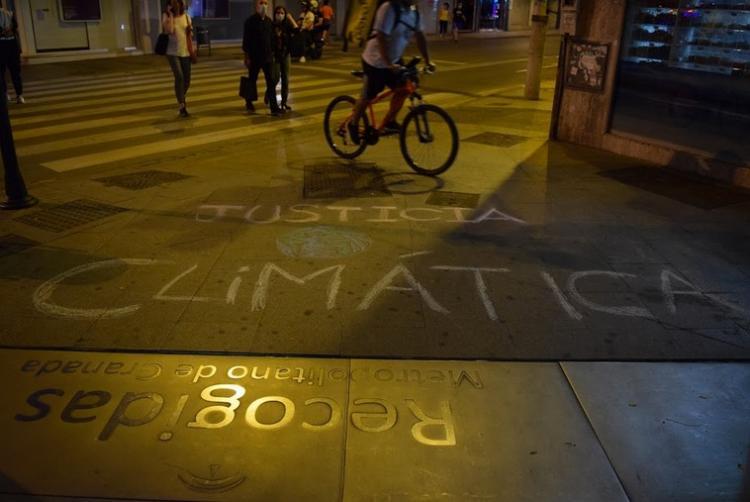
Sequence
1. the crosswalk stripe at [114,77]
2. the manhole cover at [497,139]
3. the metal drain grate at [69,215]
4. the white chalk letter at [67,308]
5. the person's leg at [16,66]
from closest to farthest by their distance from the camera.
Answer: the white chalk letter at [67,308], the metal drain grate at [69,215], the manhole cover at [497,139], the person's leg at [16,66], the crosswalk stripe at [114,77]

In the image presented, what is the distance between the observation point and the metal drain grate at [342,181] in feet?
23.2

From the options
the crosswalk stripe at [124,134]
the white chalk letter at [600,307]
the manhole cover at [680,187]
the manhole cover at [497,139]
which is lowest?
the white chalk letter at [600,307]

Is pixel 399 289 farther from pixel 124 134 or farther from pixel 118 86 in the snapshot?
pixel 118 86

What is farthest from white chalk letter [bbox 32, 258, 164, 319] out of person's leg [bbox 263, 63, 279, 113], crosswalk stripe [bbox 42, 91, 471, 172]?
person's leg [bbox 263, 63, 279, 113]

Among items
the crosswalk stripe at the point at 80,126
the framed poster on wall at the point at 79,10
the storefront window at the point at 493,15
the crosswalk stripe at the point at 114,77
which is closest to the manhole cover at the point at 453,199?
the crosswalk stripe at the point at 80,126

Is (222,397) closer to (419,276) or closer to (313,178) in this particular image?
(419,276)

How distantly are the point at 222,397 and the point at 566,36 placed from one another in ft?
25.4

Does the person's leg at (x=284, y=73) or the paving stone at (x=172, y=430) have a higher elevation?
the person's leg at (x=284, y=73)

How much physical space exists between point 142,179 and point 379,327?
4.61 m

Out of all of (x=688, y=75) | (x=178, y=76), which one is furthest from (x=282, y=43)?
(x=688, y=75)

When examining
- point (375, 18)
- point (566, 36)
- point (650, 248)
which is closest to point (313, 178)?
point (375, 18)

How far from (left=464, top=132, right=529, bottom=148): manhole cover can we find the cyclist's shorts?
2.62 m

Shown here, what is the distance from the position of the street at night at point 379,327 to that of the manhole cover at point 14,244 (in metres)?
0.03

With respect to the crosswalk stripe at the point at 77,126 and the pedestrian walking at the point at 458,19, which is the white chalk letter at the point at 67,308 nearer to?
the crosswalk stripe at the point at 77,126
